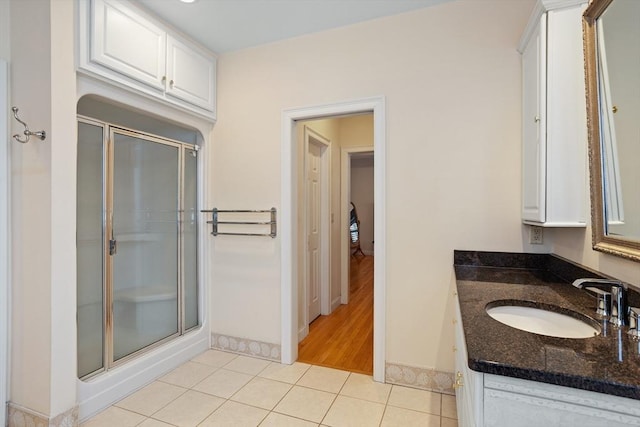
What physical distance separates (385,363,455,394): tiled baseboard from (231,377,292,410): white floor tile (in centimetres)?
72

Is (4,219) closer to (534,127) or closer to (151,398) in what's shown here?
(151,398)

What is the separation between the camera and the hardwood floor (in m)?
2.59

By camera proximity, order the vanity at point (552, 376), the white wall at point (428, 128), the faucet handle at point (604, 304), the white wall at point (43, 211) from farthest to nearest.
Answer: the white wall at point (428, 128) < the white wall at point (43, 211) < the faucet handle at point (604, 304) < the vanity at point (552, 376)

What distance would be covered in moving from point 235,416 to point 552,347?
1.73 meters

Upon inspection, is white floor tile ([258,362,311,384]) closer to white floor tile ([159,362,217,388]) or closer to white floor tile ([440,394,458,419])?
white floor tile ([159,362,217,388])

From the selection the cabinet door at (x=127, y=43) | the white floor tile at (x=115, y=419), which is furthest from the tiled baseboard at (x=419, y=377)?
the cabinet door at (x=127, y=43)

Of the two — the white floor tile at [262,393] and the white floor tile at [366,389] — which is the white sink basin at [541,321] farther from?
the white floor tile at [262,393]

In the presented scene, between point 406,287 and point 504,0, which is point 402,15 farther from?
point 406,287

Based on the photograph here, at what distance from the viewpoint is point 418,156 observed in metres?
2.17

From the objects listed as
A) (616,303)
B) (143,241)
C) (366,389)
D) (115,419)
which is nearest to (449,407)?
(366,389)

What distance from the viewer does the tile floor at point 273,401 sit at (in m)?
1.85

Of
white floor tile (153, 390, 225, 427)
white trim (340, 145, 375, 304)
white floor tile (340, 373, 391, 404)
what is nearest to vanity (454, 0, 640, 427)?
white floor tile (340, 373, 391, 404)

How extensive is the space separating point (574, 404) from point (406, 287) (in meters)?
1.44

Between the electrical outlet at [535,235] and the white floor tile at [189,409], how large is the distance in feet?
7.16
